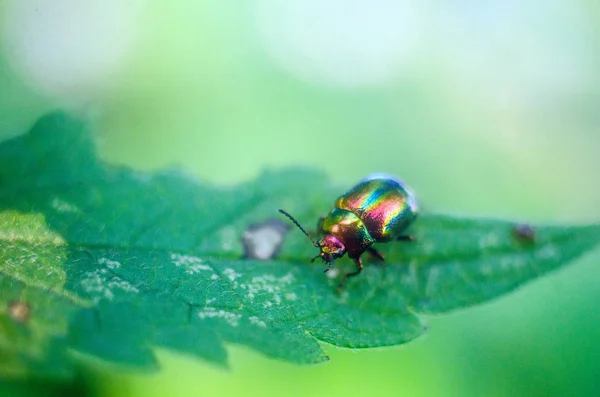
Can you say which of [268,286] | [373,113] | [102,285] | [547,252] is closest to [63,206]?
[102,285]

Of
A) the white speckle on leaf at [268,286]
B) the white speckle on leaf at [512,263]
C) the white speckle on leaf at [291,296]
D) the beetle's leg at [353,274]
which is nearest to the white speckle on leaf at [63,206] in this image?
the white speckle on leaf at [268,286]

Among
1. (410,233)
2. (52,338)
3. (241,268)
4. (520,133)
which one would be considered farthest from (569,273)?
(52,338)

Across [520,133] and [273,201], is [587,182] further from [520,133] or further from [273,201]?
[273,201]

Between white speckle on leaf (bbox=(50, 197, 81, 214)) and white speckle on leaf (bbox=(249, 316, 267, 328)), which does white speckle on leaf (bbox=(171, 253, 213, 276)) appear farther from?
white speckle on leaf (bbox=(50, 197, 81, 214))

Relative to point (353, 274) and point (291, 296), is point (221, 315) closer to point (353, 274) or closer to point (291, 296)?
point (291, 296)

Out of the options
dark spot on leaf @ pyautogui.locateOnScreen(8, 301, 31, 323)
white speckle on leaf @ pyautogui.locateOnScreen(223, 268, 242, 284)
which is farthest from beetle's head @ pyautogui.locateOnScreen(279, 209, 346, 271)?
dark spot on leaf @ pyautogui.locateOnScreen(8, 301, 31, 323)

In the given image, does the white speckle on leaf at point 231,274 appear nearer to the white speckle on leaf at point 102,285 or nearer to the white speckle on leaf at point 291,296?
the white speckle on leaf at point 291,296

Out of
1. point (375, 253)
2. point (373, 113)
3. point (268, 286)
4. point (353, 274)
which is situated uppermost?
point (373, 113)
